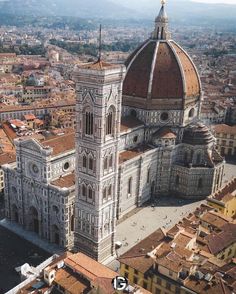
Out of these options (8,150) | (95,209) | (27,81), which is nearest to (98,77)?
(95,209)

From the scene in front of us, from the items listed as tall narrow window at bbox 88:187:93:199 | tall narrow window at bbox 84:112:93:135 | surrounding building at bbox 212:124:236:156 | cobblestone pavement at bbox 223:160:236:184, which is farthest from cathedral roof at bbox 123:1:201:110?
tall narrow window at bbox 88:187:93:199

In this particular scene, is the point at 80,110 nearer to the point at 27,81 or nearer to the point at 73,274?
the point at 73,274

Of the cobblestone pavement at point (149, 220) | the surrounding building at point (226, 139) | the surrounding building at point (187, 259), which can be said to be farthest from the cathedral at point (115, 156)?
the surrounding building at point (226, 139)

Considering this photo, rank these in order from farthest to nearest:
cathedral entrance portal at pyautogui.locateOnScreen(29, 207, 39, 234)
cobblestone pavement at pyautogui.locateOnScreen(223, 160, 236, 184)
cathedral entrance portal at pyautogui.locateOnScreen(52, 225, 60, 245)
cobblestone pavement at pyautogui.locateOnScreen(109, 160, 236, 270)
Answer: cobblestone pavement at pyautogui.locateOnScreen(223, 160, 236, 184)
cathedral entrance portal at pyautogui.locateOnScreen(29, 207, 39, 234)
cobblestone pavement at pyautogui.locateOnScreen(109, 160, 236, 270)
cathedral entrance portal at pyautogui.locateOnScreen(52, 225, 60, 245)

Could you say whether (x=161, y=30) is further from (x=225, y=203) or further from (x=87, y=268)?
(x=87, y=268)

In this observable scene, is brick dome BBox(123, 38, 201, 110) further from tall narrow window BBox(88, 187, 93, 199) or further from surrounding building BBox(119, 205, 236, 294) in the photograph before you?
surrounding building BBox(119, 205, 236, 294)

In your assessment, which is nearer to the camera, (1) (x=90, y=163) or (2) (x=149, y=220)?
(1) (x=90, y=163)

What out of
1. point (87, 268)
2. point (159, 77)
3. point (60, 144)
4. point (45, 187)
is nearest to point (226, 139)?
point (159, 77)
